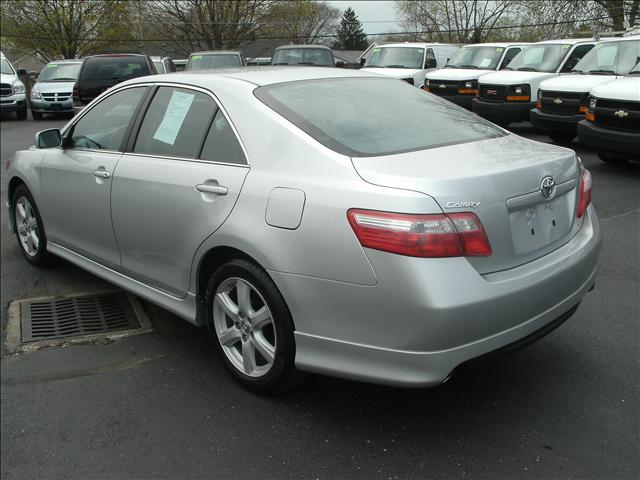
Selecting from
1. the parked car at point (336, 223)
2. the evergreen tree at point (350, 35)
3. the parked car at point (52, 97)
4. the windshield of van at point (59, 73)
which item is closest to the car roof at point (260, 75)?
the parked car at point (336, 223)

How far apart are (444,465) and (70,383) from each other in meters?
2.01

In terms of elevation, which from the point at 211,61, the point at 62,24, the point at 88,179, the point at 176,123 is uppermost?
the point at 62,24

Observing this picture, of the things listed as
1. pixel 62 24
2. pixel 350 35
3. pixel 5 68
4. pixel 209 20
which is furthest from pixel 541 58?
pixel 350 35

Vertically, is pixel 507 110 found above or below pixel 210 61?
below

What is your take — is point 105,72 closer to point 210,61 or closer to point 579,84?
point 210,61

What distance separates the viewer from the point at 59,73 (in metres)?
20.1

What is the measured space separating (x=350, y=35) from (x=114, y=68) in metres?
62.8

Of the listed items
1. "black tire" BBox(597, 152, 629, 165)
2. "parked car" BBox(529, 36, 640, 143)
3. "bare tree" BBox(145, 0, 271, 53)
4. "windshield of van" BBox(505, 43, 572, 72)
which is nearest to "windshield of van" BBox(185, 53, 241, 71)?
Result: "windshield of van" BBox(505, 43, 572, 72)

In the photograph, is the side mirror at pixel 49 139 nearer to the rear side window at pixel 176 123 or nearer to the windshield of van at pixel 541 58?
the rear side window at pixel 176 123

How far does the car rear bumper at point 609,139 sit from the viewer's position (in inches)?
316

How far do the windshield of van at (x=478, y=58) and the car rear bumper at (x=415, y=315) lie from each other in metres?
13.8

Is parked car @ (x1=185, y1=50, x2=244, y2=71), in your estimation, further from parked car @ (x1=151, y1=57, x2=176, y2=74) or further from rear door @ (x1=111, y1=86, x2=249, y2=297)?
rear door @ (x1=111, y1=86, x2=249, y2=297)

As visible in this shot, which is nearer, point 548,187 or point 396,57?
point 548,187

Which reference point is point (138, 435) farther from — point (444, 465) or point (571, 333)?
point (571, 333)
